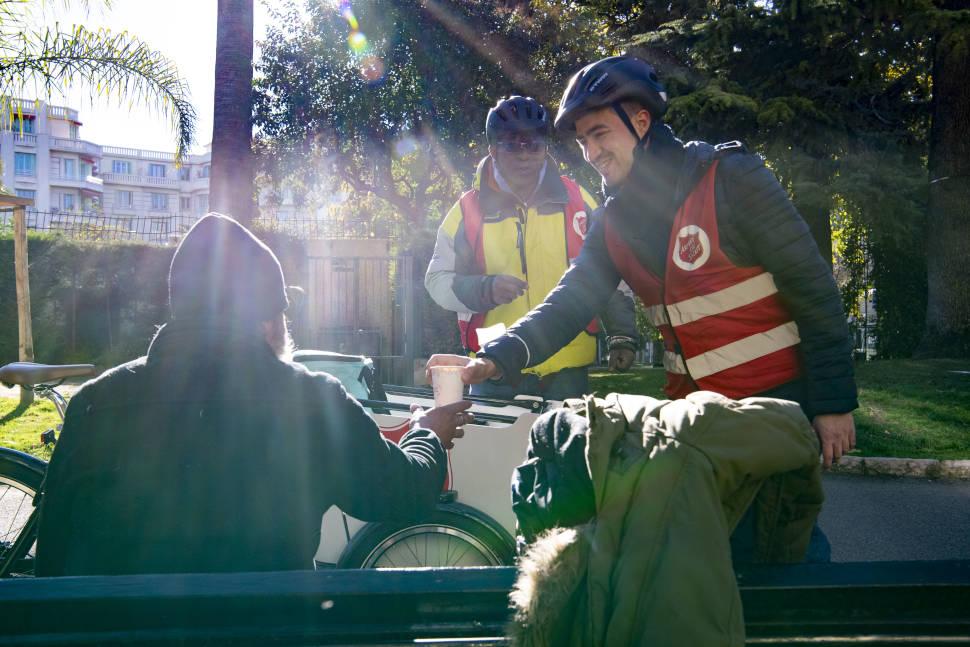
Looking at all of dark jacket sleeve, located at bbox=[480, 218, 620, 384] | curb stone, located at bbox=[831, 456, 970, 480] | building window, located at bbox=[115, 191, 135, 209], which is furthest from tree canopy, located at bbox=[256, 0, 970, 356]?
building window, located at bbox=[115, 191, 135, 209]

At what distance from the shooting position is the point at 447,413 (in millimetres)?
2684

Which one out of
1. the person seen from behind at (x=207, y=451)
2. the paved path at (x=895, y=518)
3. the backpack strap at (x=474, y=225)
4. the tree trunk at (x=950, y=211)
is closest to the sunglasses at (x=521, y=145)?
the backpack strap at (x=474, y=225)

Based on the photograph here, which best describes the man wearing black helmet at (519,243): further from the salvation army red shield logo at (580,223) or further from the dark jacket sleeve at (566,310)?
the dark jacket sleeve at (566,310)

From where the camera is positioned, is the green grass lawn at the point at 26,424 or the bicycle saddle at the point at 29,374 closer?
the bicycle saddle at the point at 29,374

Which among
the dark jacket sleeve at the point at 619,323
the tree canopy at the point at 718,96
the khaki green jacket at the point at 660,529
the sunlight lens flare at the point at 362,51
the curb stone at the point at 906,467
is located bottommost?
the curb stone at the point at 906,467

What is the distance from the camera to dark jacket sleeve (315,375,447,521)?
222cm

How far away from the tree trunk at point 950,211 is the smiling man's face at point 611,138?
41.7 feet

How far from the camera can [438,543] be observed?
3.36 m

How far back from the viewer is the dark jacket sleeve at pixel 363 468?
7.29 feet

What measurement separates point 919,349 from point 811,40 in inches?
200

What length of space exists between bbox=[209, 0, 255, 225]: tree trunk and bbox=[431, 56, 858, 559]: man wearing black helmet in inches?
264

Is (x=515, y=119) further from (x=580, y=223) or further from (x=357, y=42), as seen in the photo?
(x=357, y=42)

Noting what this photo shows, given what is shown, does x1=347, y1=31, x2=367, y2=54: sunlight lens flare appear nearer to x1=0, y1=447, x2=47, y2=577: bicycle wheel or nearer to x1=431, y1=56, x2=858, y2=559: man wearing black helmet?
x1=0, y1=447, x2=47, y2=577: bicycle wheel

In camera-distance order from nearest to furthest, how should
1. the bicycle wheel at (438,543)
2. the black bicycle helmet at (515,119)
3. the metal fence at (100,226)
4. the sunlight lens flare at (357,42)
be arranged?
the bicycle wheel at (438,543) → the black bicycle helmet at (515,119) → the metal fence at (100,226) → the sunlight lens flare at (357,42)
